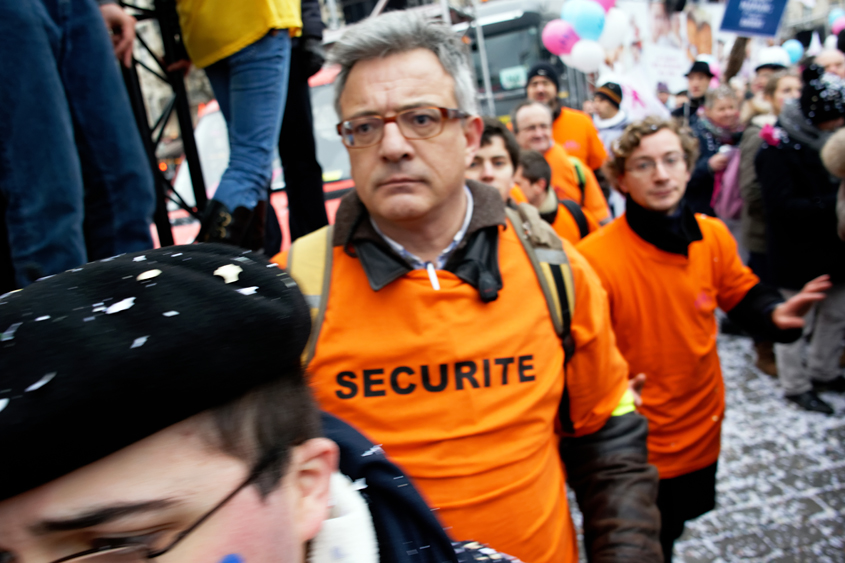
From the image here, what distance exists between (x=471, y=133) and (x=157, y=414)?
5.73ft

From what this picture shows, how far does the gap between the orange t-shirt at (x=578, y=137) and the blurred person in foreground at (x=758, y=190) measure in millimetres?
1291

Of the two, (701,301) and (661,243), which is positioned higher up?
(661,243)

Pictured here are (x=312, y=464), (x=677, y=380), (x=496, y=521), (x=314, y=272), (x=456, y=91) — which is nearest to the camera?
(x=312, y=464)

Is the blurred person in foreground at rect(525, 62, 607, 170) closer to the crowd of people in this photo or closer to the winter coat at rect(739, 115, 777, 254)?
the winter coat at rect(739, 115, 777, 254)

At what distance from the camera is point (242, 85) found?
2471mm

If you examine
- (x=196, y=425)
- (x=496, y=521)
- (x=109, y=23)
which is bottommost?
(x=496, y=521)

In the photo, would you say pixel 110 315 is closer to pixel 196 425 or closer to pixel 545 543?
pixel 196 425

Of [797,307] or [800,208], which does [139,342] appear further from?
[800,208]

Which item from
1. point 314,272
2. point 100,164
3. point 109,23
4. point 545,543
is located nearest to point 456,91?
point 314,272

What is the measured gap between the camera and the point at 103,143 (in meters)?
1.82

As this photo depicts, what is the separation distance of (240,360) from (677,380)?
2.49m

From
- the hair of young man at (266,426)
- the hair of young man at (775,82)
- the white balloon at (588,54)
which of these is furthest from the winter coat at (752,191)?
the hair of young man at (266,426)

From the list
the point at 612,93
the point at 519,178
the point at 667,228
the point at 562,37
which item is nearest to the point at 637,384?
the point at 667,228

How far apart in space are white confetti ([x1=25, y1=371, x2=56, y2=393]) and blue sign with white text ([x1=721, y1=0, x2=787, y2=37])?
10838 mm
